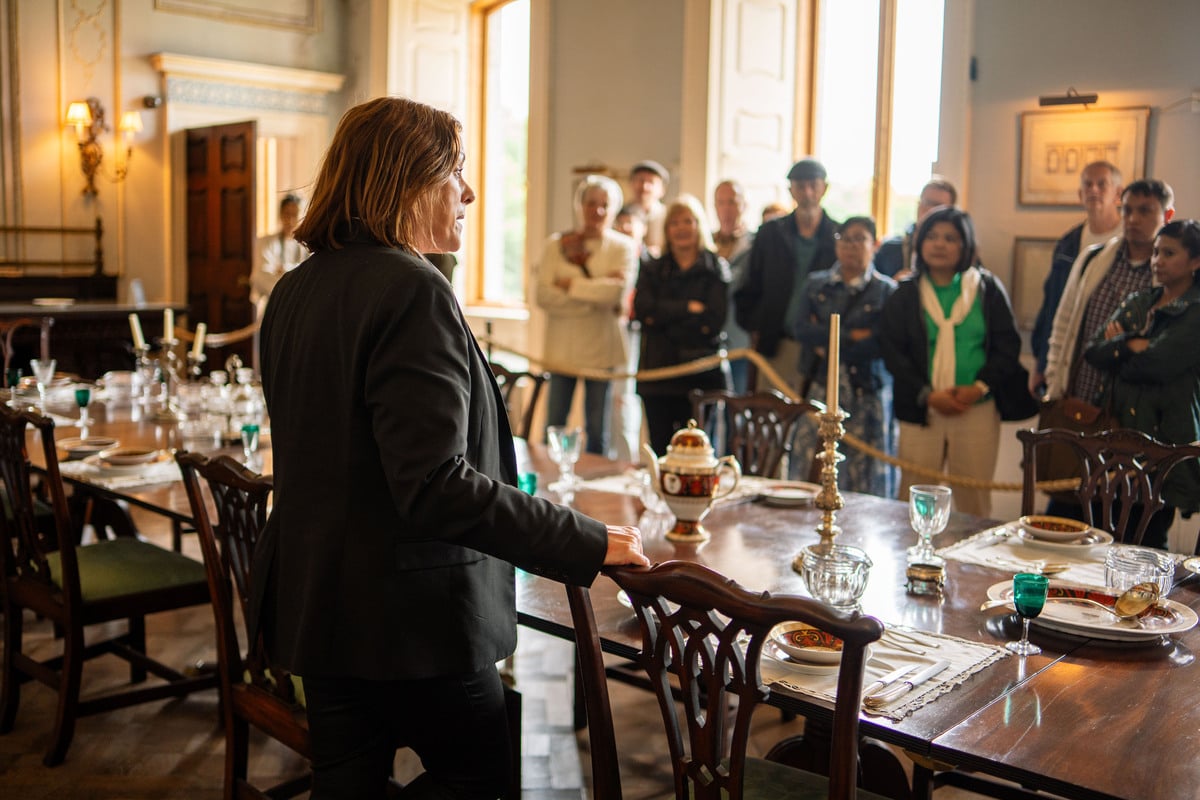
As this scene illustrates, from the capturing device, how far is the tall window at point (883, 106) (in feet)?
19.9

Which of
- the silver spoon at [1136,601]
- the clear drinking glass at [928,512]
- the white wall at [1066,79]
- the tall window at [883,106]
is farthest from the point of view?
the tall window at [883,106]

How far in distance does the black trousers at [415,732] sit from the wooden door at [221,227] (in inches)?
299

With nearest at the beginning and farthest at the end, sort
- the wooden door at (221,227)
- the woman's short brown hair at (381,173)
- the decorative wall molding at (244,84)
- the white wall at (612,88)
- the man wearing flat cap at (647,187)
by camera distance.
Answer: the woman's short brown hair at (381,173), the man wearing flat cap at (647,187), the white wall at (612,88), the wooden door at (221,227), the decorative wall molding at (244,84)

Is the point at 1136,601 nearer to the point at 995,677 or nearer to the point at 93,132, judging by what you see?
the point at 995,677

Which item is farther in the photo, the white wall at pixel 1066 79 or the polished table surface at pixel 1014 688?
the white wall at pixel 1066 79

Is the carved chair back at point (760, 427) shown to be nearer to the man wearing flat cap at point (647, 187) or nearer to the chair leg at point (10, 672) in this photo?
the chair leg at point (10, 672)

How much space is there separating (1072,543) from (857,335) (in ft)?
6.46

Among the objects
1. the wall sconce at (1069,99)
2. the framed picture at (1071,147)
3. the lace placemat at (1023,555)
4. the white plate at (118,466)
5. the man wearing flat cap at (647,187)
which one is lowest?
the white plate at (118,466)

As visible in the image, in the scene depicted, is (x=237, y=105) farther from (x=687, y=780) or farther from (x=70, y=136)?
(x=687, y=780)

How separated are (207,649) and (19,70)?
6536 mm

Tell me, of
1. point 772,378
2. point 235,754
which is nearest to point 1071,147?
point 772,378

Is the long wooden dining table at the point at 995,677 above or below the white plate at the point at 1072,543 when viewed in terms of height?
below

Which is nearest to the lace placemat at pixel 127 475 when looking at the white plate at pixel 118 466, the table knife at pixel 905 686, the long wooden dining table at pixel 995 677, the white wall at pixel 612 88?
the white plate at pixel 118 466

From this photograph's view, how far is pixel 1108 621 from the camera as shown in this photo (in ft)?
6.40
